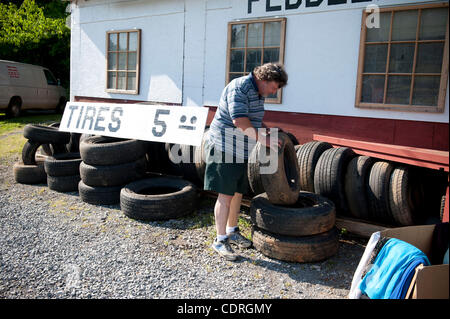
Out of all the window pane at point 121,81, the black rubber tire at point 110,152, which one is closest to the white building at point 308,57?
the window pane at point 121,81

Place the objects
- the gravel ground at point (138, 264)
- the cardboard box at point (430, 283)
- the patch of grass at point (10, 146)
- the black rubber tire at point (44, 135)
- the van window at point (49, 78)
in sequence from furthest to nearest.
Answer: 1. the van window at point (49, 78)
2. the patch of grass at point (10, 146)
3. the black rubber tire at point (44, 135)
4. the gravel ground at point (138, 264)
5. the cardboard box at point (430, 283)

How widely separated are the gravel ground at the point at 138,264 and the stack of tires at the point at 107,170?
1.36 ft

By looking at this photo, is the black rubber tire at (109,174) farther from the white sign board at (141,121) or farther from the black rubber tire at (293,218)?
the black rubber tire at (293,218)

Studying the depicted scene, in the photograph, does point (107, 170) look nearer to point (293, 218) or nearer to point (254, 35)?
point (293, 218)

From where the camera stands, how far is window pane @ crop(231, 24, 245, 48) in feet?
22.4

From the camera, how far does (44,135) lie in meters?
6.55

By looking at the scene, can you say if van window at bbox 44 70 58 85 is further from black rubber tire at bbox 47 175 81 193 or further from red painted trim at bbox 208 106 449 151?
red painted trim at bbox 208 106 449 151

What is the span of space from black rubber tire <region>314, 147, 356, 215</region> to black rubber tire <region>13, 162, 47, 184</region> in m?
4.78

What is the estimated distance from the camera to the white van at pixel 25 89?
13367mm

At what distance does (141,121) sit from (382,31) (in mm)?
3898

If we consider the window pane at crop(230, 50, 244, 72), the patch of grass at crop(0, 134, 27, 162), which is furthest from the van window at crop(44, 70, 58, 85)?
the window pane at crop(230, 50, 244, 72)

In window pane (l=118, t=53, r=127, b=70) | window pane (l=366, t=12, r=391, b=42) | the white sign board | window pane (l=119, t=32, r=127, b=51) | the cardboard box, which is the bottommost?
the cardboard box

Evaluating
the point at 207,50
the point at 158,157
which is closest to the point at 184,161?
the point at 158,157

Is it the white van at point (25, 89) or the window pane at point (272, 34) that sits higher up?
the window pane at point (272, 34)
